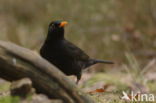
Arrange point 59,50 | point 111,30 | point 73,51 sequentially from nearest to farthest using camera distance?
point 59,50
point 73,51
point 111,30

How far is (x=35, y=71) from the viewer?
2445 mm

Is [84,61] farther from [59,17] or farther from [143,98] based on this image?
[59,17]

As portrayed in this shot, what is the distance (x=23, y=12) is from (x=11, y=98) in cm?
990

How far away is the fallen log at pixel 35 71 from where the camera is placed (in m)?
2.43

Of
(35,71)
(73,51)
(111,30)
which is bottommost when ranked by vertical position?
(111,30)

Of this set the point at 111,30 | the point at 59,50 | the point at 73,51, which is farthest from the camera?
the point at 111,30

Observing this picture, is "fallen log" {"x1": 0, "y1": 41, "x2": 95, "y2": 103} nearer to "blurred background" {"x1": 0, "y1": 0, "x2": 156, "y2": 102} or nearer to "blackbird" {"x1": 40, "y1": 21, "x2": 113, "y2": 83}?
"blackbird" {"x1": 40, "y1": 21, "x2": 113, "y2": 83}

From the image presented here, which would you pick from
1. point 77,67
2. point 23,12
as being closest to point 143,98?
point 77,67

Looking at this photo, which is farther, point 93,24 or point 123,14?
point 93,24

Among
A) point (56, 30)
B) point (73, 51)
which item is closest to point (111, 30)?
point (73, 51)

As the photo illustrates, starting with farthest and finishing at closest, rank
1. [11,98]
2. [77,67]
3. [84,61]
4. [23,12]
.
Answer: [23,12]
[84,61]
[77,67]
[11,98]

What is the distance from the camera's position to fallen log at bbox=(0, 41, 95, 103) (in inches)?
95.7

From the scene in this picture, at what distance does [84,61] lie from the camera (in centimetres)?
442

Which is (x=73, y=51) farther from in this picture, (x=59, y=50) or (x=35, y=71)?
(x=35, y=71)
